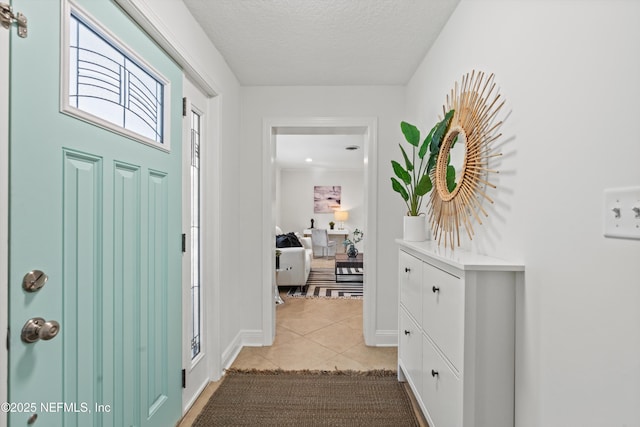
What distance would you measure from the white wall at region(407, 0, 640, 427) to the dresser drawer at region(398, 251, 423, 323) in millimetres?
472

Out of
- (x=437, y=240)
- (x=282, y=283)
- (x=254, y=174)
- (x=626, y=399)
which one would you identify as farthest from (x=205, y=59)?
(x=282, y=283)

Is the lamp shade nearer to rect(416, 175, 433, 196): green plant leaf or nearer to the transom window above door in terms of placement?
rect(416, 175, 433, 196): green plant leaf

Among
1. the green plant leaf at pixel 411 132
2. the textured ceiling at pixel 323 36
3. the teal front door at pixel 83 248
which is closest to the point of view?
the teal front door at pixel 83 248

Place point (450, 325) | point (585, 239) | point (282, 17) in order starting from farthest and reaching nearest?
1. point (282, 17)
2. point (450, 325)
3. point (585, 239)

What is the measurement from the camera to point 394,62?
Answer: 246 cm

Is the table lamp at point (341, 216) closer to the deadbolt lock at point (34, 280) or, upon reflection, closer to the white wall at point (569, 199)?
the white wall at point (569, 199)

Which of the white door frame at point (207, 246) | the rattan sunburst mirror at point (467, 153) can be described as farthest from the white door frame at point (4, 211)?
the rattan sunburst mirror at point (467, 153)

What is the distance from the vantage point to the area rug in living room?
454 cm

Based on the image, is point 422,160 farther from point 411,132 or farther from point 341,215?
point 341,215

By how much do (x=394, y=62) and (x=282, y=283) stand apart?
3.41 metres

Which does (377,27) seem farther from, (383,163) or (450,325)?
(450,325)

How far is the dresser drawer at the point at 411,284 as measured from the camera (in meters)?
1.71

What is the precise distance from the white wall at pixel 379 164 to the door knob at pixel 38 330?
1964 mm

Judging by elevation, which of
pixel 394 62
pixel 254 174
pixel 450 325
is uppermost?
pixel 394 62
